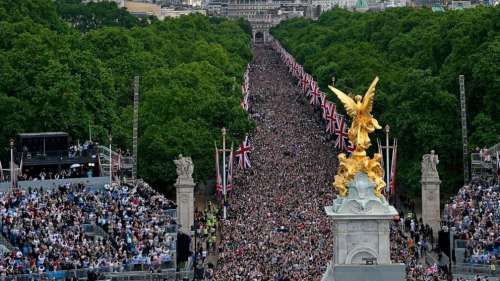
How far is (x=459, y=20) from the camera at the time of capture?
12375cm

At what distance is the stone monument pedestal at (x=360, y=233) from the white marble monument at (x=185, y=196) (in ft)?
103

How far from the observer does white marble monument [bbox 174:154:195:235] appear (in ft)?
269

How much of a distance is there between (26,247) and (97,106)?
1413 inches

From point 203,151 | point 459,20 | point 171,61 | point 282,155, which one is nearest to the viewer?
point 203,151

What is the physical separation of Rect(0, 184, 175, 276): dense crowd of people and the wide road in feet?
11.8

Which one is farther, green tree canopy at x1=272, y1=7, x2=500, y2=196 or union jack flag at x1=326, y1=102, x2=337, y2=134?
union jack flag at x1=326, y1=102, x2=337, y2=134

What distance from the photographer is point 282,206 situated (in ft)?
291

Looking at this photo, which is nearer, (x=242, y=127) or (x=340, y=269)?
(x=340, y=269)

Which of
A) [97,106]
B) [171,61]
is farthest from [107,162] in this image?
[171,61]

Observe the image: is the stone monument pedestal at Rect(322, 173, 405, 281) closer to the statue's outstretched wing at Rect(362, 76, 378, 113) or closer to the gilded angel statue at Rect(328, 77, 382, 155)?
the gilded angel statue at Rect(328, 77, 382, 155)

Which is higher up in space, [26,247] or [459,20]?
[459,20]

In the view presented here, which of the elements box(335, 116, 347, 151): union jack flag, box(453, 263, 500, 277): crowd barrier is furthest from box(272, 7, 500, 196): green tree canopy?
box(453, 263, 500, 277): crowd barrier

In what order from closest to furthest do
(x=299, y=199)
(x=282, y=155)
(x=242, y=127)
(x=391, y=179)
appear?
1. (x=391, y=179)
2. (x=299, y=199)
3. (x=242, y=127)
4. (x=282, y=155)

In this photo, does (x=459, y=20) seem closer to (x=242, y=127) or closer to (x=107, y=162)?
(x=242, y=127)
